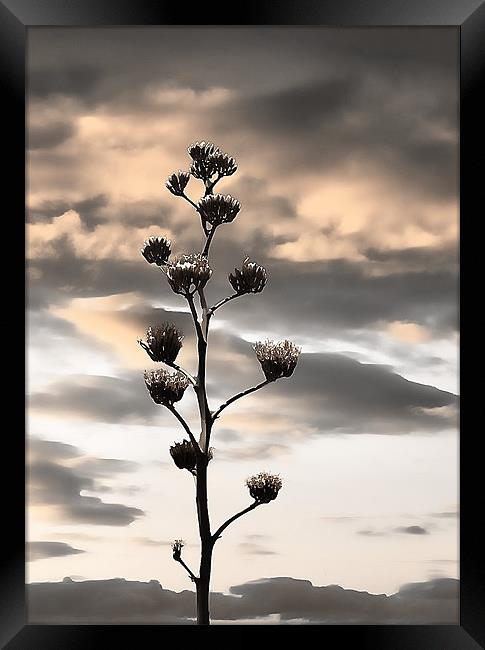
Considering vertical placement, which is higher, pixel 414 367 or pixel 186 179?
pixel 186 179

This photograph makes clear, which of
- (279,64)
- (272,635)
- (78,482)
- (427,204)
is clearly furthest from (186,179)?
(272,635)

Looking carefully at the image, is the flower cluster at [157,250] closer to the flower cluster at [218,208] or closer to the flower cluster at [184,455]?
the flower cluster at [218,208]

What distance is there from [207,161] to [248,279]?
0.63 feet

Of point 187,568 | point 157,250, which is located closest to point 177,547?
point 187,568

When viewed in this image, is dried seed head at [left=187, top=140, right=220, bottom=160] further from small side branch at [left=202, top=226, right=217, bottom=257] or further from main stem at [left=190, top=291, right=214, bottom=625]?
main stem at [left=190, top=291, right=214, bottom=625]

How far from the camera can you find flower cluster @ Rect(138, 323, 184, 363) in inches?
49.0

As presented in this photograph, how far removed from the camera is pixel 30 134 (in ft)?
4.24

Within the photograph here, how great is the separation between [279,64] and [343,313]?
398 mm

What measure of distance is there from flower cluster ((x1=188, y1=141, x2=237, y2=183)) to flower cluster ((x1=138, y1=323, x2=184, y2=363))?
24cm

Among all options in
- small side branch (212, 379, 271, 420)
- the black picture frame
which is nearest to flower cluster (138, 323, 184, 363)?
small side branch (212, 379, 271, 420)

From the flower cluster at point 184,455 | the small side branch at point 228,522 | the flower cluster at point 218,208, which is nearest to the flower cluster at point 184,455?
the flower cluster at point 184,455
